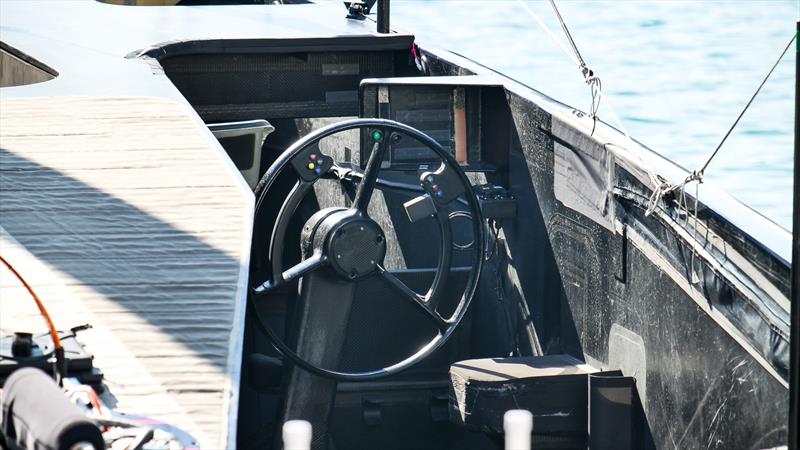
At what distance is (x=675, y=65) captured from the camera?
57.2 ft

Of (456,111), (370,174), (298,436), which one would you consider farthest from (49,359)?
(456,111)

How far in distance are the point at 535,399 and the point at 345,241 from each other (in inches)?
21.8

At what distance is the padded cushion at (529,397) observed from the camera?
2846 mm

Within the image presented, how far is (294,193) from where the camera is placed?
9.39 ft

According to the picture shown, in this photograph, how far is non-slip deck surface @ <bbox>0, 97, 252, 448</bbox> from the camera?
65.1 inches

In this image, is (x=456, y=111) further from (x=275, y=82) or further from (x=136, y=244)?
(x=136, y=244)

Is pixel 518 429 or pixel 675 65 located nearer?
pixel 518 429

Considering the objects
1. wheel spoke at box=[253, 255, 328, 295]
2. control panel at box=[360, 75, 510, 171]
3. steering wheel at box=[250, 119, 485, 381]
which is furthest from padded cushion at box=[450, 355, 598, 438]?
control panel at box=[360, 75, 510, 171]

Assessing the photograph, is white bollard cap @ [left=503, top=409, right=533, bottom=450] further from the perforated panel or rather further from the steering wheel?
the perforated panel

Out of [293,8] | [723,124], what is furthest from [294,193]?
[723,124]

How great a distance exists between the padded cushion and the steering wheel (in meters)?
0.15

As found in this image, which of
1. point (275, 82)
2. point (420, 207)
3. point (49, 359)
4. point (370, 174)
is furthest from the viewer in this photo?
point (275, 82)

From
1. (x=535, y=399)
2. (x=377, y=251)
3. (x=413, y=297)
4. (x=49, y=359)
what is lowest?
(x=535, y=399)

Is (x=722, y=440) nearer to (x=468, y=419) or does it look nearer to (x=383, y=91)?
(x=468, y=419)
